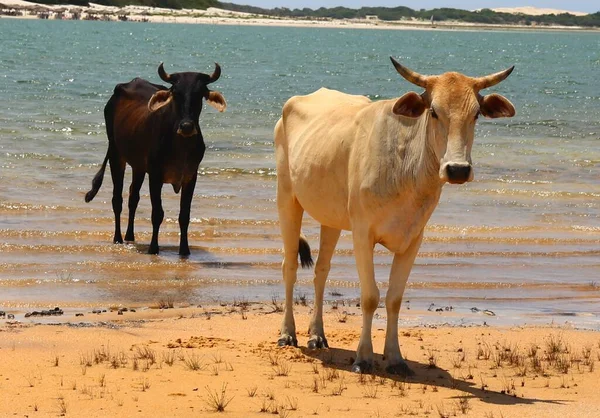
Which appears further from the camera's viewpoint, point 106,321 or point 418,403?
point 106,321

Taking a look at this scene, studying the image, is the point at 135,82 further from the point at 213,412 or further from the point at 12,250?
the point at 213,412

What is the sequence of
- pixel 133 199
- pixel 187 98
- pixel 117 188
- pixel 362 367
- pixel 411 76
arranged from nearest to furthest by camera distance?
pixel 411 76 < pixel 362 367 < pixel 187 98 < pixel 133 199 < pixel 117 188

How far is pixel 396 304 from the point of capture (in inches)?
370

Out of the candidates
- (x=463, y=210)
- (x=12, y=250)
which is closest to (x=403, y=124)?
(x=12, y=250)

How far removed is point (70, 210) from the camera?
1803 cm

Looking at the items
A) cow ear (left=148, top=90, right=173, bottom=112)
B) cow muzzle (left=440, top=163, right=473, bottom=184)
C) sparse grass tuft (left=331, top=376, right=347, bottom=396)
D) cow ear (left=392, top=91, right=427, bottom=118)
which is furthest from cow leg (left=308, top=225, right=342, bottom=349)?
cow ear (left=148, top=90, right=173, bottom=112)

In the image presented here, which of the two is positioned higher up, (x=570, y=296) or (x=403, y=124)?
(x=403, y=124)

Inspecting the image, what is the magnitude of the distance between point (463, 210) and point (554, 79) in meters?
46.4

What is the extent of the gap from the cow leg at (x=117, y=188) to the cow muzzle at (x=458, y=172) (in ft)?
27.3

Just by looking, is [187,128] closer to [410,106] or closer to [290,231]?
[290,231]

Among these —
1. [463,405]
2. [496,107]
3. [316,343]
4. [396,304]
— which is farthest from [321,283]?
[463,405]

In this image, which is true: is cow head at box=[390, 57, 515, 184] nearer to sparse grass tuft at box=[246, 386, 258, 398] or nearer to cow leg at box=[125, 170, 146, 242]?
sparse grass tuft at box=[246, 386, 258, 398]

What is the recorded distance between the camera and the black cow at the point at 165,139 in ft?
49.7

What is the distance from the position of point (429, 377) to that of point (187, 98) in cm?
674
